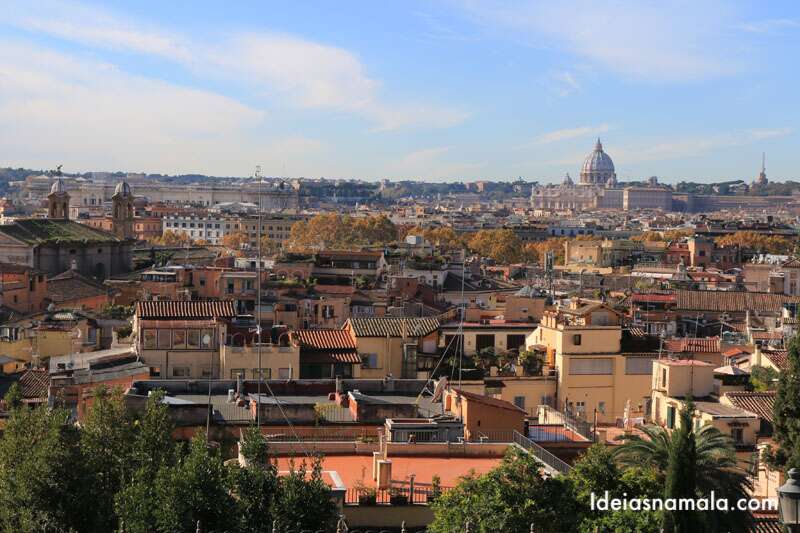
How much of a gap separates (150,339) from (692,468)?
1189 centimetres

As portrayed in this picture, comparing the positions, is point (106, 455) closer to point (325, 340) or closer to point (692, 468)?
point (692, 468)

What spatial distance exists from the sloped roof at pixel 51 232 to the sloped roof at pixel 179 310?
23439 millimetres

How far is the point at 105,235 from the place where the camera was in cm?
5109

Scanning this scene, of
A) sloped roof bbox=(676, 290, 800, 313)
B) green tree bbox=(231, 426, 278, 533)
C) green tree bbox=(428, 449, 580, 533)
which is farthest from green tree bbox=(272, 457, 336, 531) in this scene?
sloped roof bbox=(676, 290, 800, 313)

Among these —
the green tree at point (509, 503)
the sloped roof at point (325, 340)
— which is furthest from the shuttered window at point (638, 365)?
the green tree at point (509, 503)

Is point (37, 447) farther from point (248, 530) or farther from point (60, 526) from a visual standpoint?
point (248, 530)

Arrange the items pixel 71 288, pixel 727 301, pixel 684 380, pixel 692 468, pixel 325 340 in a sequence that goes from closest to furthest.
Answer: pixel 692 468
pixel 684 380
pixel 325 340
pixel 727 301
pixel 71 288

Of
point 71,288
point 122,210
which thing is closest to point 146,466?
point 71,288

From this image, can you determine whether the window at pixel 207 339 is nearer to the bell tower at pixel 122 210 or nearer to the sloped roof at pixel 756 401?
the sloped roof at pixel 756 401

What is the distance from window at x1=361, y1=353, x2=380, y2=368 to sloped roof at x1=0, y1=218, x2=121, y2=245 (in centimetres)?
2563

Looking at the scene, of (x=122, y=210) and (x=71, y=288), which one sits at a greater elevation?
(x=122, y=210)

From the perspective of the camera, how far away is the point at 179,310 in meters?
22.8

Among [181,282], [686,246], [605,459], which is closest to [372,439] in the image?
[605,459]

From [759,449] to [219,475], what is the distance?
7912 millimetres
